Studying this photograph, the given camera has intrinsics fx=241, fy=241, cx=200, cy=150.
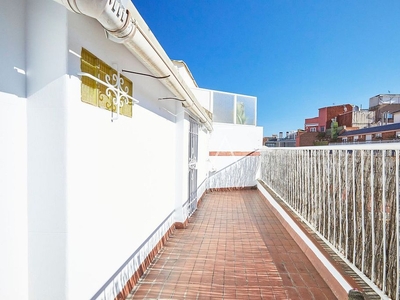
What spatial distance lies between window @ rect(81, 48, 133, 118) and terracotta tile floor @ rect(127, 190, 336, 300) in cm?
231

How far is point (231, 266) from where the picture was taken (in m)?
3.72

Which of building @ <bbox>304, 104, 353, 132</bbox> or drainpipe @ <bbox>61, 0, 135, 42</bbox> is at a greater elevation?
building @ <bbox>304, 104, 353, 132</bbox>

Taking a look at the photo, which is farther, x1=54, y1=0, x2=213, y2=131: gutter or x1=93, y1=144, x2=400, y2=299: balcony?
x1=93, y1=144, x2=400, y2=299: balcony

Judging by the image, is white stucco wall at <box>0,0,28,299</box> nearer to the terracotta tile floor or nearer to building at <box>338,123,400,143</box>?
the terracotta tile floor

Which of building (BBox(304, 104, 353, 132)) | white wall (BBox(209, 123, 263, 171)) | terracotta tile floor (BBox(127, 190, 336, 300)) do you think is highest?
building (BBox(304, 104, 353, 132))

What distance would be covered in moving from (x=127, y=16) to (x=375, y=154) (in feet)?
8.48

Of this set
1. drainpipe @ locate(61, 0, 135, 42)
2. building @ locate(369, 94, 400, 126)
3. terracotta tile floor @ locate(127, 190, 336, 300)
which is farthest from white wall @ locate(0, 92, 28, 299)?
building @ locate(369, 94, 400, 126)

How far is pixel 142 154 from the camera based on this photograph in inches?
136

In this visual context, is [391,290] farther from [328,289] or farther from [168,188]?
[168,188]

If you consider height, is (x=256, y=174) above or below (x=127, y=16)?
below

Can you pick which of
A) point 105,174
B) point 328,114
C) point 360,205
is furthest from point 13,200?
point 328,114

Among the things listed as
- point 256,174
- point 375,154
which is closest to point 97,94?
point 375,154

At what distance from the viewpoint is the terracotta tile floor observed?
9.99 ft

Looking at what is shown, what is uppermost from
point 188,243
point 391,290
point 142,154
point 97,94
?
point 97,94
